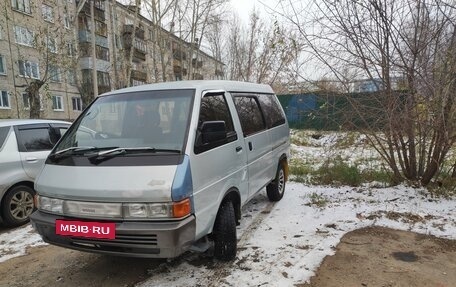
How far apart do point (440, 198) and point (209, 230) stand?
4.19 m

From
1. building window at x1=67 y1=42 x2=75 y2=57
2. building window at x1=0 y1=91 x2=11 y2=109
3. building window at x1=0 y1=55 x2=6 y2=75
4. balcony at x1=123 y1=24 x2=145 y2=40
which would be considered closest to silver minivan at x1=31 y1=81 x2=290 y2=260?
building window at x1=67 y1=42 x2=75 y2=57

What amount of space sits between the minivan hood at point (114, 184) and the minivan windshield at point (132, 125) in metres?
0.21

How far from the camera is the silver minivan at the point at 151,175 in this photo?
2734 millimetres

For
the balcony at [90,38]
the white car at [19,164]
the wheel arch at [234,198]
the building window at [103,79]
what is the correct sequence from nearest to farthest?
1. the wheel arch at [234,198]
2. the white car at [19,164]
3. the balcony at [90,38]
4. the building window at [103,79]

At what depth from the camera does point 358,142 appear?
6.17m

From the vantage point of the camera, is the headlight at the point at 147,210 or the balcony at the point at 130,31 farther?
the balcony at the point at 130,31

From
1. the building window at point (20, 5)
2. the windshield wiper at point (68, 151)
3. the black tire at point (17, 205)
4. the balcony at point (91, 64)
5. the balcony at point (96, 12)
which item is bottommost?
the black tire at point (17, 205)

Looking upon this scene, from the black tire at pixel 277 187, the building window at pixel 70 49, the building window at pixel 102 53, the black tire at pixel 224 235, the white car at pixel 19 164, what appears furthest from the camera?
the building window at pixel 102 53

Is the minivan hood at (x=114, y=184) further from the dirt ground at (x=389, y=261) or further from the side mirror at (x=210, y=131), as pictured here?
the dirt ground at (x=389, y=261)

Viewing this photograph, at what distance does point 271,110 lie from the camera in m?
5.61

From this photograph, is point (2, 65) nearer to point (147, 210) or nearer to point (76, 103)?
point (76, 103)

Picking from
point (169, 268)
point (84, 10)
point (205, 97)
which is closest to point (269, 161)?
point (205, 97)

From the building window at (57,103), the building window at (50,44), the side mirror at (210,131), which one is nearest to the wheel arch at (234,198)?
the side mirror at (210,131)

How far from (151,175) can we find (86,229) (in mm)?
731
